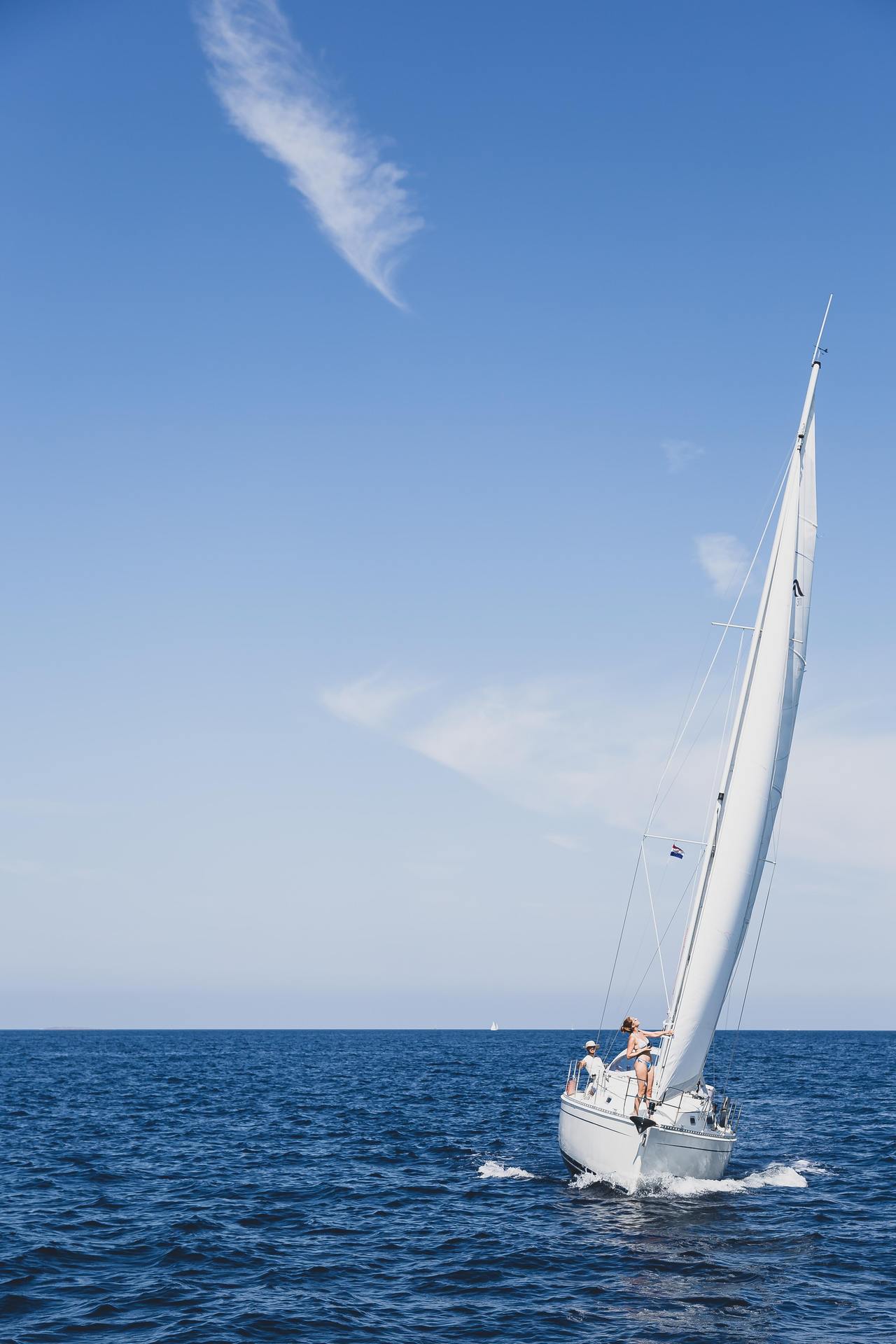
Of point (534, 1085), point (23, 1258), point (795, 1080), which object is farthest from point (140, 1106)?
point (795, 1080)

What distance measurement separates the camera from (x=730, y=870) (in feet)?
75.3

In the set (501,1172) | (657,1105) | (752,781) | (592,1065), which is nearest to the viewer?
(657,1105)

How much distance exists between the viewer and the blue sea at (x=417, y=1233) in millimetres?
14375

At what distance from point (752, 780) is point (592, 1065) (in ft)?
26.1

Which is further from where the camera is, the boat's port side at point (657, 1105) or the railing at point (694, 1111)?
the railing at point (694, 1111)

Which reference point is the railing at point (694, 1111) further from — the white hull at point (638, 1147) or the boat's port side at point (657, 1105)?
the white hull at point (638, 1147)

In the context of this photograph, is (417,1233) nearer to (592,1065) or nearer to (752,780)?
(592,1065)

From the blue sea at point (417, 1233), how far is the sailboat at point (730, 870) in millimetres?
1277

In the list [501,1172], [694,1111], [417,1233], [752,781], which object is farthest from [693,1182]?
[752,781]

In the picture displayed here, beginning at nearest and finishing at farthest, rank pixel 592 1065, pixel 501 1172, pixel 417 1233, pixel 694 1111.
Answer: pixel 417 1233, pixel 694 1111, pixel 592 1065, pixel 501 1172

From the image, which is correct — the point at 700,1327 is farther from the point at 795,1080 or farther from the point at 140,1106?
the point at 795,1080

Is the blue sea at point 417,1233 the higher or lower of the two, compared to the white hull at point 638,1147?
lower

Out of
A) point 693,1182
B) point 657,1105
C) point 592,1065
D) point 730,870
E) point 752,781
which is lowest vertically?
point 693,1182

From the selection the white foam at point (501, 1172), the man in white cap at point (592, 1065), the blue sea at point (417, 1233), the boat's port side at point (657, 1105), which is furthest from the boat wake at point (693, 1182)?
the man in white cap at point (592, 1065)
